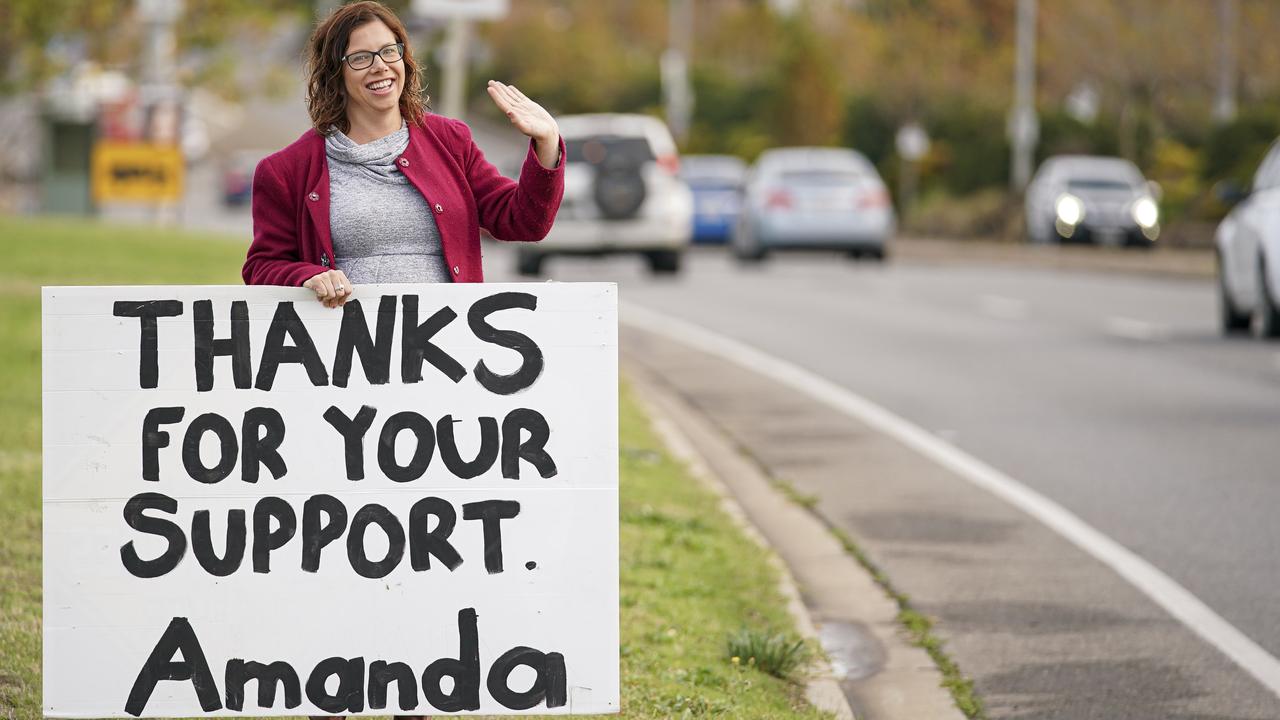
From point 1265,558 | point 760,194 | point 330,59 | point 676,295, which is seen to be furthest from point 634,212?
point 330,59

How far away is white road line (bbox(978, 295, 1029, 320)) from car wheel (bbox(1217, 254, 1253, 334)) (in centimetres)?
243

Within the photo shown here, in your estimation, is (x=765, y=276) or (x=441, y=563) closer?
(x=441, y=563)

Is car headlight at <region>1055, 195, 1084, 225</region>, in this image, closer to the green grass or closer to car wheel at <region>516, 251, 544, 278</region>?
car wheel at <region>516, 251, 544, 278</region>

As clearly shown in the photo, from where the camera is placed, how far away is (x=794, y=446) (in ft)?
36.6

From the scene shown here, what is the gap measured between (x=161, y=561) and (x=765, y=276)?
23.4 meters

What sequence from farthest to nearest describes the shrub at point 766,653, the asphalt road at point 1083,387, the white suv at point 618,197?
the white suv at point 618,197, the asphalt road at point 1083,387, the shrub at point 766,653

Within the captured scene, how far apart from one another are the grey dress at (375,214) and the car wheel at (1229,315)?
14.0 meters

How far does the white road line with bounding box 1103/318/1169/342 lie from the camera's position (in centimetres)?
1778

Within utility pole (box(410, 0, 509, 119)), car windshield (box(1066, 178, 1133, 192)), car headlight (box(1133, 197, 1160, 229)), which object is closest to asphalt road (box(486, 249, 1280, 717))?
utility pole (box(410, 0, 509, 119))

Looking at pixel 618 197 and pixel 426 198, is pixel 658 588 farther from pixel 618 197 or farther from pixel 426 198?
pixel 618 197

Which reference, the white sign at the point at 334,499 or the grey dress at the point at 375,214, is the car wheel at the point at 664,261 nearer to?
the grey dress at the point at 375,214

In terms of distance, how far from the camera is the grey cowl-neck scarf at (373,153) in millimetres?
4852

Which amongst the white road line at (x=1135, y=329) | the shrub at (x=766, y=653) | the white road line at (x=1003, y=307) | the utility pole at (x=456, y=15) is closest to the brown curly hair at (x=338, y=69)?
the shrub at (x=766, y=653)

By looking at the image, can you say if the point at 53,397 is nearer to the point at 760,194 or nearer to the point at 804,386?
the point at 804,386
